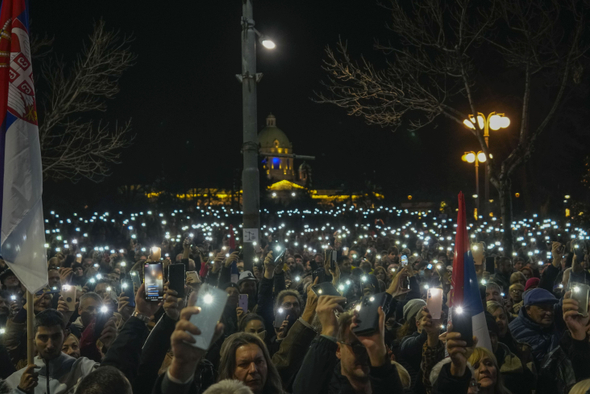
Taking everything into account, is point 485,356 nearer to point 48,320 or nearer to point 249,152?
point 48,320

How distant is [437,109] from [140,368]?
1178cm

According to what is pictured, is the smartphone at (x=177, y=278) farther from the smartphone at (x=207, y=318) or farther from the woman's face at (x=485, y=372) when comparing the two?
the woman's face at (x=485, y=372)

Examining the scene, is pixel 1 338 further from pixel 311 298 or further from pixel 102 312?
pixel 311 298

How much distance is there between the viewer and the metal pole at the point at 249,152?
11.3m

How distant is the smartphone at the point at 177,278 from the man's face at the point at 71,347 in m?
2.31

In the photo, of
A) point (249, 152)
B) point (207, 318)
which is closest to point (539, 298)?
point (207, 318)

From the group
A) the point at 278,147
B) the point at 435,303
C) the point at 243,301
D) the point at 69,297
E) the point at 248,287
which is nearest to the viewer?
the point at 435,303

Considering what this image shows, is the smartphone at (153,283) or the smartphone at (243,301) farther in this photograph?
the smartphone at (243,301)

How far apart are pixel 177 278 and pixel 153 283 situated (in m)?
0.57

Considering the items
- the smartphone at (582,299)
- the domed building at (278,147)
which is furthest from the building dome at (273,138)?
the smartphone at (582,299)

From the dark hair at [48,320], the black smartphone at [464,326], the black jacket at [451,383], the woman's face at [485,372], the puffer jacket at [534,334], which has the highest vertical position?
the black smartphone at [464,326]

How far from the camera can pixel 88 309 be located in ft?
22.2

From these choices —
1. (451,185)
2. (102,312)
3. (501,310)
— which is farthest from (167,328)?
(451,185)

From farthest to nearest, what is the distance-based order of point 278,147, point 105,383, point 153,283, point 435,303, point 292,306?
point 278,147
point 292,306
point 435,303
point 153,283
point 105,383
